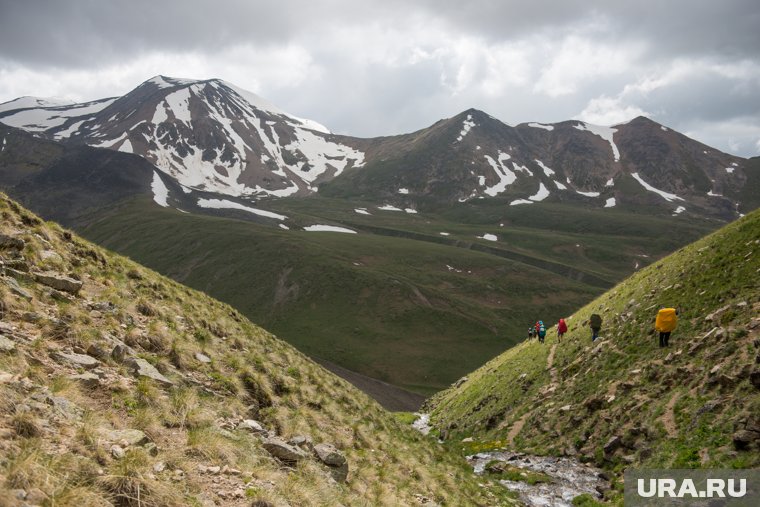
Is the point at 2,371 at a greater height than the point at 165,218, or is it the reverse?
the point at 165,218

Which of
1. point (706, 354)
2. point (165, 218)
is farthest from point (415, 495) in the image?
point (165, 218)

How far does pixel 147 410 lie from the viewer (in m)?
10.4

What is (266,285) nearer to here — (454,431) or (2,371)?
(454,431)

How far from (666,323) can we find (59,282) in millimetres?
27234

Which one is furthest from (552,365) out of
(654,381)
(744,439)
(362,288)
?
(362,288)

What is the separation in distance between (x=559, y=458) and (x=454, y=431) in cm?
1133

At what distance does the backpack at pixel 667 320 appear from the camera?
23766 mm

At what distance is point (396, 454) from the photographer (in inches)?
719

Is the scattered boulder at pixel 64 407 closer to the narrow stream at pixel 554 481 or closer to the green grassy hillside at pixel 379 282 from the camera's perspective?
the narrow stream at pixel 554 481

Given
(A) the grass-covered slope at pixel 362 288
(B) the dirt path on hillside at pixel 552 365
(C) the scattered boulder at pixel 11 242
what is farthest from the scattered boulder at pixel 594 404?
(A) the grass-covered slope at pixel 362 288

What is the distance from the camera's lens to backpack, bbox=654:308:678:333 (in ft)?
78.0

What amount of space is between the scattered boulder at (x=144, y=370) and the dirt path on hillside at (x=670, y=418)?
1947cm

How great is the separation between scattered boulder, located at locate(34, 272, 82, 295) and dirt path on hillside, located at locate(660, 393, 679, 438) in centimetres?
2322

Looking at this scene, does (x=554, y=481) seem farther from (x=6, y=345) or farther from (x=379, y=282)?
(x=379, y=282)
